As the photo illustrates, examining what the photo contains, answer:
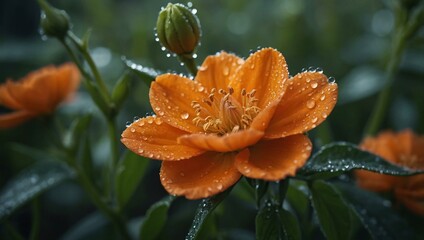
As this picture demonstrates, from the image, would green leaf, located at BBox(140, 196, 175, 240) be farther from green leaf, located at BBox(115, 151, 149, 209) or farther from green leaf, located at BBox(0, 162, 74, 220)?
green leaf, located at BBox(0, 162, 74, 220)

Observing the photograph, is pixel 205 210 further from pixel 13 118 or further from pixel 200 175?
pixel 13 118

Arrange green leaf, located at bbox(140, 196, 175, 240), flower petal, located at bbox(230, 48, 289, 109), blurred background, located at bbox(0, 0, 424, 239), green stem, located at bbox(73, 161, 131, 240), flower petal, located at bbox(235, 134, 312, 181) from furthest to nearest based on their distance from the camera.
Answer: blurred background, located at bbox(0, 0, 424, 239)
green stem, located at bbox(73, 161, 131, 240)
green leaf, located at bbox(140, 196, 175, 240)
flower petal, located at bbox(230, 48, 289, 109)
flower petal, located at bbox(235, 134, 312, 181)

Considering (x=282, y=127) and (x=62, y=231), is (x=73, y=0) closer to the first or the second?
(x=62, y=231)

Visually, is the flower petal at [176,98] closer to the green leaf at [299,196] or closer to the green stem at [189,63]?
the green stem at [189,63]

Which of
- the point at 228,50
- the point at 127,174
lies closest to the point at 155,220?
the point at 127,174

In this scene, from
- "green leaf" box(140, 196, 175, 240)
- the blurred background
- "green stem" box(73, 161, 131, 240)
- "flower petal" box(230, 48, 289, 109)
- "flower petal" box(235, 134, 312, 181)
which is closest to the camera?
"flower petal" box(235, 134, 312, 181)

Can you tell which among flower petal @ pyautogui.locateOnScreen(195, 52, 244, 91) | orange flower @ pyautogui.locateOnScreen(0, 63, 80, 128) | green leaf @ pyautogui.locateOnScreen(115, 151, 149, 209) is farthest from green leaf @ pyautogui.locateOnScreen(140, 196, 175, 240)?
orange flower @ pyautogui.locateOnScreen(0, 63, 80, 128)
